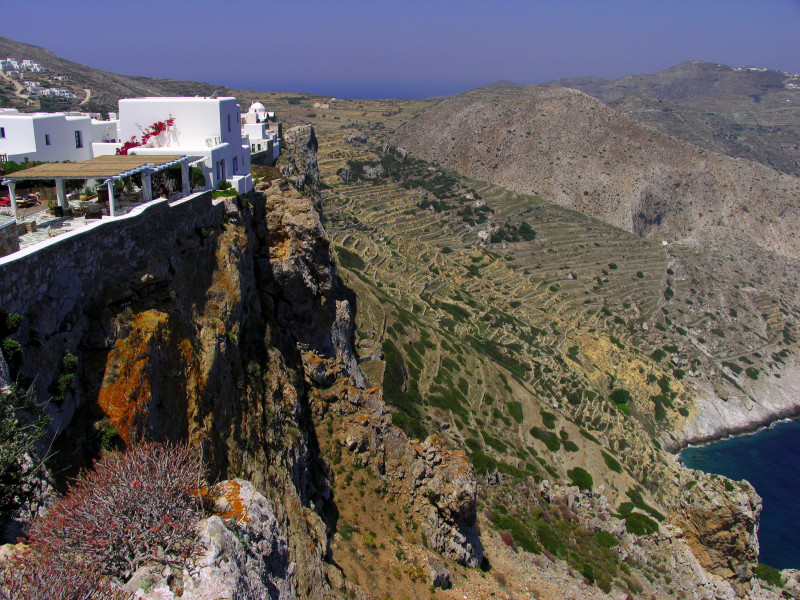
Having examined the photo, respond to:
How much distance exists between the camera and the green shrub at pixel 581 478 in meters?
36.7

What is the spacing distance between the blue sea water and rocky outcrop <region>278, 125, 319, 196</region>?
46051 mm

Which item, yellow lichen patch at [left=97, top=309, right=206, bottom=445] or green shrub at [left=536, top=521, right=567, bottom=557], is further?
green shrub at [left=536, top=521, right=567, bottom=557]

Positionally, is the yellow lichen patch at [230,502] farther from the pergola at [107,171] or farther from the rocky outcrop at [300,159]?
the rocky outcrop at [300,159]

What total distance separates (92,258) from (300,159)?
94.0 feet

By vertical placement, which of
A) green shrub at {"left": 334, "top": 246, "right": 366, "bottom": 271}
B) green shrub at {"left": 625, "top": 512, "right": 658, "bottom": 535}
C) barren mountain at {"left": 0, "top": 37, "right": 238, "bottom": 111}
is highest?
barren mountain at {"left": 0, "top": 37, "right": 238, "bottom": 111}

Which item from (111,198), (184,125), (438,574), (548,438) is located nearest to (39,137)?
(184,125)

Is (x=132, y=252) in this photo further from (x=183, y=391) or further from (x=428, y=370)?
(x=428, y=370)

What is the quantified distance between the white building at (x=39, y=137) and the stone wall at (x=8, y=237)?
28.6 ft

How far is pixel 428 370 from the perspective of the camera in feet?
125

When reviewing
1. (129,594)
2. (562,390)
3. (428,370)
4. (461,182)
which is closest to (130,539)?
(129,594)

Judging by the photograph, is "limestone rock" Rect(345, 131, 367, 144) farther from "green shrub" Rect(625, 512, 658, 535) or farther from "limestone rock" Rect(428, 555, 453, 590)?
"limestone rock" Rect(428, 555, 453, 590)

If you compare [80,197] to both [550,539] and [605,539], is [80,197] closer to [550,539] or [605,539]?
[550,539]

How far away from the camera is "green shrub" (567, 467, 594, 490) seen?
36.7 m

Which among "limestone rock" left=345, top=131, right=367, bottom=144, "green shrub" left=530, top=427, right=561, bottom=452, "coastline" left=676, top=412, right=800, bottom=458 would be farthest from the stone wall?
"limestone rock" left=345, top=131, right=367, bottom=144
